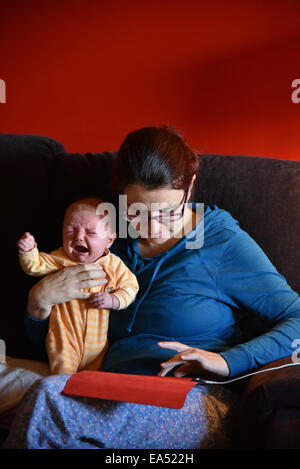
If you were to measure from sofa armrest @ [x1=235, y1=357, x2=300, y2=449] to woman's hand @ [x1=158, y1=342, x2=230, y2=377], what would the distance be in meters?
0.12

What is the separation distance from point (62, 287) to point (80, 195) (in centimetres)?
40

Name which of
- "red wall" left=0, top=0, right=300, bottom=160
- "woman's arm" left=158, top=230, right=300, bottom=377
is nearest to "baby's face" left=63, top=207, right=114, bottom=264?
"woman's arm" left=158, top=230, right=300, bottom=377

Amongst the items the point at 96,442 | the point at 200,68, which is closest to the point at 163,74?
the point at 200,68

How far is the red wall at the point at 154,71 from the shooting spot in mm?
2406

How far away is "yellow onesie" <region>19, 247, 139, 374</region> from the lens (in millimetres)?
1464

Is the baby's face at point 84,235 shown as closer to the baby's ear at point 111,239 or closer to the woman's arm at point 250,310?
the baby's ear at point 111,239

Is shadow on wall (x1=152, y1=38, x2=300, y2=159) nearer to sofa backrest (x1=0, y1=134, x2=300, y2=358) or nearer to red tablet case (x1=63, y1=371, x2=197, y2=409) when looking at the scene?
sofa backrest (x1=0, y1=134, x2=300, y2=358)

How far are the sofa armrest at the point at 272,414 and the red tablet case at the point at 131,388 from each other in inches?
5.9

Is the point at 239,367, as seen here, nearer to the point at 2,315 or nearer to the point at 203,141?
the point at 2,315

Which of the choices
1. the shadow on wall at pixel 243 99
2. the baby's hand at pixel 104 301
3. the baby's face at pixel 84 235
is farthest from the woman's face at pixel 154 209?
the shadow on wall at pixel 243 99

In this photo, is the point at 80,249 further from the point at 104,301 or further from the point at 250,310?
the point at 250,310

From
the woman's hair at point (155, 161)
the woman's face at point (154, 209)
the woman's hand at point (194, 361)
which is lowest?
the woman's hand at point (194, 361)

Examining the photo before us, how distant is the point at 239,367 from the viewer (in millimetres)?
1260

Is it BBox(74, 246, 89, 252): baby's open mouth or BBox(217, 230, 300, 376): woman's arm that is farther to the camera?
BBox(74, 246, 89, 252): baby's open mouth
